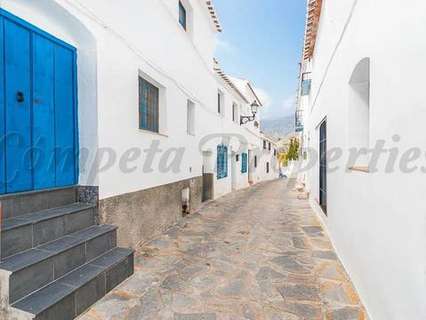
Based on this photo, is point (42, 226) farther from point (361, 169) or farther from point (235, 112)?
point (235, 112)

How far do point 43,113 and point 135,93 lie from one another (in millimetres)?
1753

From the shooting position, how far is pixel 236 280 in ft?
Answer: 11.2

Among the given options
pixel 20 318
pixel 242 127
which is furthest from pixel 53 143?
pixel 242 127

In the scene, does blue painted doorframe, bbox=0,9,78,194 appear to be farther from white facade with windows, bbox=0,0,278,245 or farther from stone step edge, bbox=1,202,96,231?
stone step edge, bbox=1,202,96,231

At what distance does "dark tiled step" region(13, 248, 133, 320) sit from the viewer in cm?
224

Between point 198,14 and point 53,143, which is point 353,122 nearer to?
point 53,143

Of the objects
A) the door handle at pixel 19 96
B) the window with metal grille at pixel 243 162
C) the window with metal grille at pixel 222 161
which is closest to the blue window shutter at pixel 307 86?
the window with metal grille at pixel 222 161

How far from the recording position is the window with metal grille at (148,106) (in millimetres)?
5258

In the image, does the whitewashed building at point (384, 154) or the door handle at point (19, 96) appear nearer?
the whitewashed building at point (384, 154)

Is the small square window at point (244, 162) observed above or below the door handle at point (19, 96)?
below

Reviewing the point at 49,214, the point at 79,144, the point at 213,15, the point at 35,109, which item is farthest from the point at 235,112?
the point at 49,214

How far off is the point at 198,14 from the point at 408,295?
9.05 metres

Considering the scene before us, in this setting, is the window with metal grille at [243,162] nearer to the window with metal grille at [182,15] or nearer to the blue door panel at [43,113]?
the window with metal grille at [182,15]

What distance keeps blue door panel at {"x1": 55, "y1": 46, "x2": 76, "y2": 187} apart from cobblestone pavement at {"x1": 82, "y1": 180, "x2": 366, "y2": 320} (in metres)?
1.76
